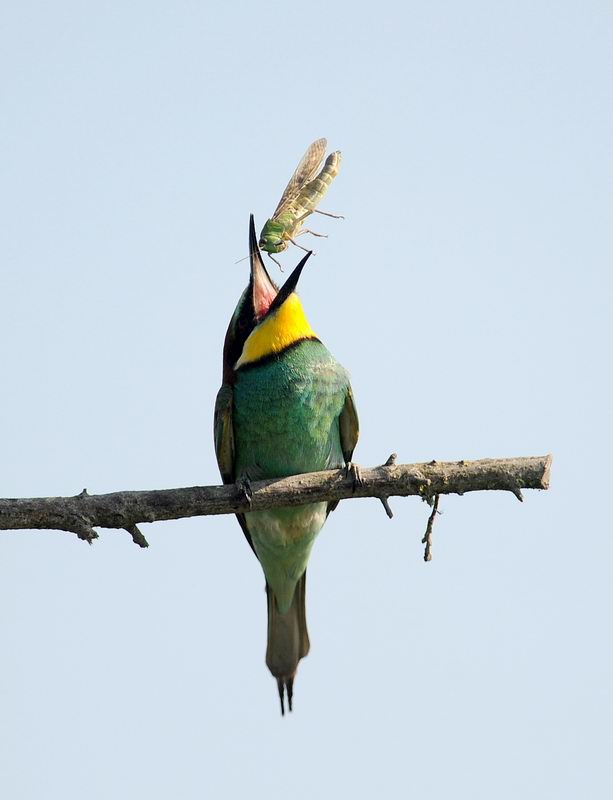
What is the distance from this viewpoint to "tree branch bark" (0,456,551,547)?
4.09m

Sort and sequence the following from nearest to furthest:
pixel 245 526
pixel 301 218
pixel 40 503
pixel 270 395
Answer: pixel 40 503, pixel 270 395, pixel 245 526, pixel 301 218

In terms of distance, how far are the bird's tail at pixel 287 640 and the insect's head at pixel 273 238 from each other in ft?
6.67

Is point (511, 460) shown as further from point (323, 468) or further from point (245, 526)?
point (245, 526)

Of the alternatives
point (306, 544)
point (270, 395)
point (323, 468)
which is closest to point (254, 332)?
point (270, 395)

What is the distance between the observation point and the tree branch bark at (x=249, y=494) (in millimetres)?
4094

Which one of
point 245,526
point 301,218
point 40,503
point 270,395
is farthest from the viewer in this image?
point 301,218

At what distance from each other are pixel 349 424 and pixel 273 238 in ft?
5.36

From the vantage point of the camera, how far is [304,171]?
278 inches

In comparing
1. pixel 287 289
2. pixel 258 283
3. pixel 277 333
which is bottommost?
pixel 277 333

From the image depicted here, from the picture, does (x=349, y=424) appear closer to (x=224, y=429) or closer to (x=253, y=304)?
(x=224, y=429)

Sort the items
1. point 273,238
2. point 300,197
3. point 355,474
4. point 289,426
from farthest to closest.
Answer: point 300,197 < point 273,238 < point 289,426 < point 355,474

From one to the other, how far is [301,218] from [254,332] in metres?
1.56

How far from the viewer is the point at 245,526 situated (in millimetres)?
5641

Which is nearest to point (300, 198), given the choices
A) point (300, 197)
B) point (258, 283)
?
point (300, 197)
